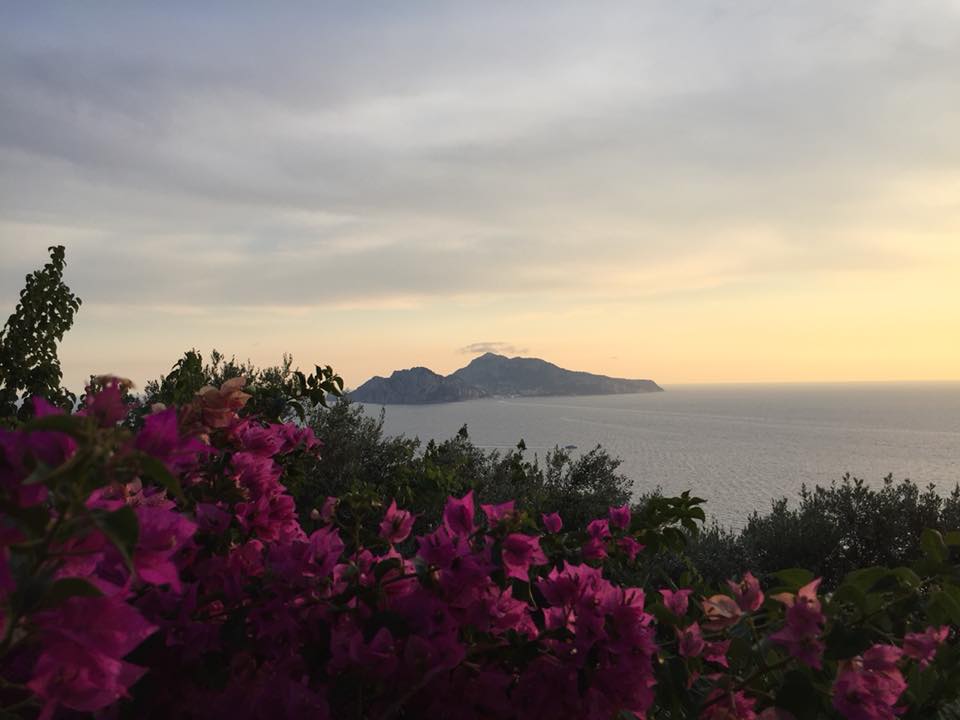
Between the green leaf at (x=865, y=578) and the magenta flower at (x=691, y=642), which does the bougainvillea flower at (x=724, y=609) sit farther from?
the green leaf at (x=865, y=578)

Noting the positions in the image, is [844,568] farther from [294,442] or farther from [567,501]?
[294,442]

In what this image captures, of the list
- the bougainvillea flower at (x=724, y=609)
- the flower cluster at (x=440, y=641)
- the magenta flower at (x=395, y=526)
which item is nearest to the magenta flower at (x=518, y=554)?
the flower cluster at (x=440, y=641)

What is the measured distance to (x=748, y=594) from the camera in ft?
5.88

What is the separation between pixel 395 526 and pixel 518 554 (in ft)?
1.22

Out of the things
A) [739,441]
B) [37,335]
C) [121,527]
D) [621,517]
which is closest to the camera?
[121,527]

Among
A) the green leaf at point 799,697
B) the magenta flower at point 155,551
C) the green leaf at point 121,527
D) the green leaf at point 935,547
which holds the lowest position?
the green leaf at point 799,697

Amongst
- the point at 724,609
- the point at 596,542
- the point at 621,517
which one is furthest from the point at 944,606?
the point at 621,517

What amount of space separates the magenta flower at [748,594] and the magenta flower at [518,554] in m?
0.47

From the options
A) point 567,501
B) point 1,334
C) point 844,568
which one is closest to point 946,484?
point 844,568

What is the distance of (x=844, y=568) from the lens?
1727cm

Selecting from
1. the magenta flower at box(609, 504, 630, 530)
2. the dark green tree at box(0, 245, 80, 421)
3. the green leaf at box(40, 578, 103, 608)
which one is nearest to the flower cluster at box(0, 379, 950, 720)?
the green leaf at box(40, 578, 103, 608)

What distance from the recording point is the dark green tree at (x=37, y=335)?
7.37m

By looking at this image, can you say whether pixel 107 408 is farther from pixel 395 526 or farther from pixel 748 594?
pixel 748 594

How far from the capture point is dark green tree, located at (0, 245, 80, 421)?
7.37m
